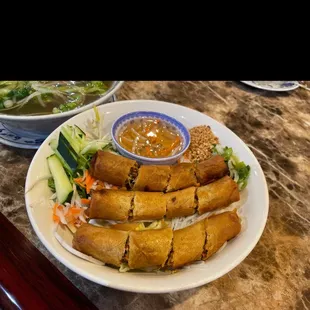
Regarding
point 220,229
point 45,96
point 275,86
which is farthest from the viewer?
point 275,86

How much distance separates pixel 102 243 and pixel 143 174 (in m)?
0.34

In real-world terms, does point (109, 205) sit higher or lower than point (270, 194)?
higher

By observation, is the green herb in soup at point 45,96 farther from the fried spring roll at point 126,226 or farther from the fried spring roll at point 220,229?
the fried spring roll at point 220,229

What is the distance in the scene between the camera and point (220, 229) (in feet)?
3.98

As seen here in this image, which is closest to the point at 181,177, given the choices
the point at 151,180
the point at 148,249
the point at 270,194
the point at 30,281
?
the point at 151,180

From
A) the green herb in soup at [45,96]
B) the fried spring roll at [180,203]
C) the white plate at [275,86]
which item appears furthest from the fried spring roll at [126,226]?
the white plate at [275,86]

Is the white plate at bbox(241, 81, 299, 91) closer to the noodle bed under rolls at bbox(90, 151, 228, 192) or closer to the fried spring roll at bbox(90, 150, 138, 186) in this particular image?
the noodle bed under rolls at bbox(90, 151, 228, 192)

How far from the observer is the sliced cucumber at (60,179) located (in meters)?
1.30

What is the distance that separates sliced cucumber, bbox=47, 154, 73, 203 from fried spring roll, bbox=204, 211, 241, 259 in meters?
0.52

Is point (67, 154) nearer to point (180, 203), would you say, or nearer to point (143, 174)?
point (143, 174)

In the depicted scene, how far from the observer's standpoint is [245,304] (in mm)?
1205

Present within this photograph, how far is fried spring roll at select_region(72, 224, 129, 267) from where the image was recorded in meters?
1.11

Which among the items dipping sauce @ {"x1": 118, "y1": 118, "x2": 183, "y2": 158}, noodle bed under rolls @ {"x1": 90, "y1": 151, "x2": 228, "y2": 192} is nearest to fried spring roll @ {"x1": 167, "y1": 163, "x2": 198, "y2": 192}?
noodle bed under rolls @ {"x1": 90, "y1": 151, "x2": 228, "y2": 192}
